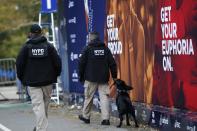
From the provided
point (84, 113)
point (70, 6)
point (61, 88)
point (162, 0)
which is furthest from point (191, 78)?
point (61, 88)

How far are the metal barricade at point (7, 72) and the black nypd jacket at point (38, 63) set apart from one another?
13146 millimetres

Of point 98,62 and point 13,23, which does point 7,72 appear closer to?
point 98,62

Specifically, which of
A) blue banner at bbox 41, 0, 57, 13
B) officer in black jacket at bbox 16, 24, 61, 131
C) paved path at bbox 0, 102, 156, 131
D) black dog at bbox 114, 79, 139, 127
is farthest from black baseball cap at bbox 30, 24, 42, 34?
blue banner at bbox 41, 0, 57, 13

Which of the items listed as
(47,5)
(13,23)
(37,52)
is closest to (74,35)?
(47,5)

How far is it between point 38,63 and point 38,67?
0.07 meters

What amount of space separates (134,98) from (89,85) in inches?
39.1

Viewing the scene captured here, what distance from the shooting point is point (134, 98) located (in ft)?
44.2

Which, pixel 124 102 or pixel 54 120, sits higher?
pixel 124 102

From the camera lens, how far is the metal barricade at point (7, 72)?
23750 millimetres

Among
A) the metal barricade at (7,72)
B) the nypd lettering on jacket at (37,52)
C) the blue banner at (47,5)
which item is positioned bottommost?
the metal barricade at (7,72)

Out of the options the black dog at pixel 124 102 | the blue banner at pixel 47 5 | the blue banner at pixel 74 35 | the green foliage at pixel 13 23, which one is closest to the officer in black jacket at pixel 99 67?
the black dog at pixel 124 102

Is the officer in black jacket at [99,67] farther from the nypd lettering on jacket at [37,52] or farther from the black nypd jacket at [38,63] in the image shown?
the nypd lettering on jacket at [37,52]

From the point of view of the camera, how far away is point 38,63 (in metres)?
10.6

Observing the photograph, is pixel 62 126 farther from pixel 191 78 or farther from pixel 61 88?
pixel 61 88
